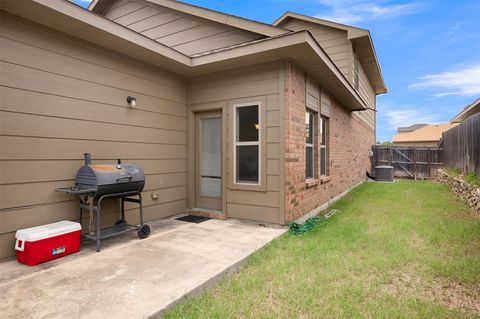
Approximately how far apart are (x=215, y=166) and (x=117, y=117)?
6.69ft

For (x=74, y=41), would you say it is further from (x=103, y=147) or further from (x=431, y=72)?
(x=431, y=72)

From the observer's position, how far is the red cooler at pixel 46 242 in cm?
297

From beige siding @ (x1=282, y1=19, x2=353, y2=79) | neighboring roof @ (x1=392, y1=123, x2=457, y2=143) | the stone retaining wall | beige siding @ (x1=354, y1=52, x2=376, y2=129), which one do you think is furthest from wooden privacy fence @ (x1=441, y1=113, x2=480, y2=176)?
neighboring roof @ (x1=392, y1=123, x2=457, y2=143)

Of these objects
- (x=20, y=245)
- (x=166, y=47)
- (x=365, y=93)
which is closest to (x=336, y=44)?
(x=365, y=93)

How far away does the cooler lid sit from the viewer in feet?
9.82

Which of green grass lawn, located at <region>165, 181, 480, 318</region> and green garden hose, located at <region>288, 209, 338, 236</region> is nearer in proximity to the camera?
green grass lawn, located at <region>165, 181, 480, 318</region>

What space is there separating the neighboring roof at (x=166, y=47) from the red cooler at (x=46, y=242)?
8.27 ft

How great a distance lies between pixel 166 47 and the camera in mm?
4500

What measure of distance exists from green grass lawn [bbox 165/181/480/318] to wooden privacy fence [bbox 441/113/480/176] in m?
3.17

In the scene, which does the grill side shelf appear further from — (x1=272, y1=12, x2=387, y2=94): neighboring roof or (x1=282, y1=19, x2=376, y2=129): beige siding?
(x1=272, y1=12, x2=387, y2=94): neighboring roof

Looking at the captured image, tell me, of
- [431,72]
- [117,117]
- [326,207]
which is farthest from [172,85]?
[431,72]

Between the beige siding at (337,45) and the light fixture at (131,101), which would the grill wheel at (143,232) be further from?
the beige siding at (337,45)

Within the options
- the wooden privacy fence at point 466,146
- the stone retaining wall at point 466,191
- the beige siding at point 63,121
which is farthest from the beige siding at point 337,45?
the beige siding at point 63,121

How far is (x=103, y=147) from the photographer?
417 cm
